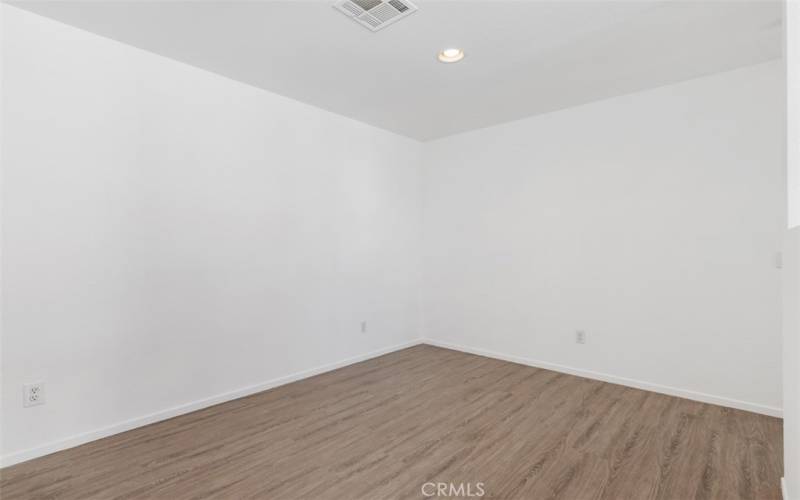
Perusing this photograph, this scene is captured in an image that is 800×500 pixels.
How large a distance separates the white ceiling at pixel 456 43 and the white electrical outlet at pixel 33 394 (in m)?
2.13

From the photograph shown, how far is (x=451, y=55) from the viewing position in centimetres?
266

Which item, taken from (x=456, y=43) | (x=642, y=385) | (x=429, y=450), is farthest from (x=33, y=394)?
(x=642, y=385)

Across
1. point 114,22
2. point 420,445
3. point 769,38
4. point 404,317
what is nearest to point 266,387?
point 420,445

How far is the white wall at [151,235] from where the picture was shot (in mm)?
2145

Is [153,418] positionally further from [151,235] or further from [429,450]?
[429,450]

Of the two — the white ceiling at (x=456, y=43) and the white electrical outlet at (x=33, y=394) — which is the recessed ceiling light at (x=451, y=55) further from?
the white electrical outlet at (x=33, y=394)

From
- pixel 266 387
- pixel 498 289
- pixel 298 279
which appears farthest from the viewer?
pixel 498 289

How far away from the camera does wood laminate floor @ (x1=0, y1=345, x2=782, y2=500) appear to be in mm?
1858

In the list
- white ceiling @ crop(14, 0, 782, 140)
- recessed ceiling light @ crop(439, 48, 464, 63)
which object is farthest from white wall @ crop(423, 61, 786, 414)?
recessed ceiling light @ crop(439, 48, 464, 63)

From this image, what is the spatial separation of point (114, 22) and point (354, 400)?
117 inches

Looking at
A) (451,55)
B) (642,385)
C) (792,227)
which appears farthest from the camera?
(642,385)

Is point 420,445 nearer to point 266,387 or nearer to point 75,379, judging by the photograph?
point 266,387

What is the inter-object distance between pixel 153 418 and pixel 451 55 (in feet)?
10.6

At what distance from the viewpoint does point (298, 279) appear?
11.4 feet
